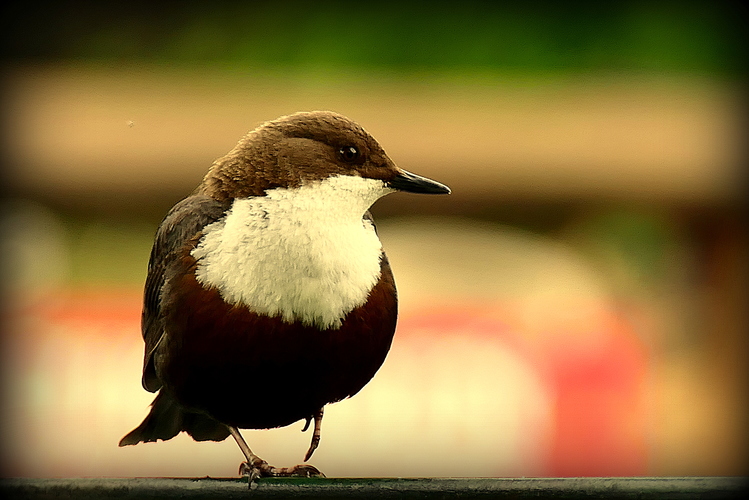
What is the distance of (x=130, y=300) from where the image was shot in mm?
3229

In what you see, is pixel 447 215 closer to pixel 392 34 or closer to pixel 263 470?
pixel 392 34

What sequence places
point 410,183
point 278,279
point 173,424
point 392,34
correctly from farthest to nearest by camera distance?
point 392,34 → point 173,424 → point 410,183 → point 278,279

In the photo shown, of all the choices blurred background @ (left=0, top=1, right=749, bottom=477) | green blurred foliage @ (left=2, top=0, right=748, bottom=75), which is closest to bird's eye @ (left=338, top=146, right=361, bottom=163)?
blurred background @ (left=0, top=1, right=749, bottom=477)

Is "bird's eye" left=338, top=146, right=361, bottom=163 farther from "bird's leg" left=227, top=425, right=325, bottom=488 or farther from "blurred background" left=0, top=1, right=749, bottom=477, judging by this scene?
"blurred background" left=0, top=1, right=749, bottom=477

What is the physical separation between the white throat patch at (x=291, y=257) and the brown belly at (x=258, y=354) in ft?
0.07

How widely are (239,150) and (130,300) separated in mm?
1803

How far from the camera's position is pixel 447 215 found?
3.26m

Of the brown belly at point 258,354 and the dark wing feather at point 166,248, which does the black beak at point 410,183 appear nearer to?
the brown belly at point 258,354

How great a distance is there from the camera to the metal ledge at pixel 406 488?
119 cm

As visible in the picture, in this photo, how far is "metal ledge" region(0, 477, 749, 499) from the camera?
1.19 meters

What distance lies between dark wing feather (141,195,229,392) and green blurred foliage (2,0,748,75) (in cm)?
199

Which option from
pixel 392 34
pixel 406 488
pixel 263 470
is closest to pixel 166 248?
pixel 263 470

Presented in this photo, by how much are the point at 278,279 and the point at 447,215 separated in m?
1.86

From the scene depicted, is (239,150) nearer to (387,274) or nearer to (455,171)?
(387,274)
